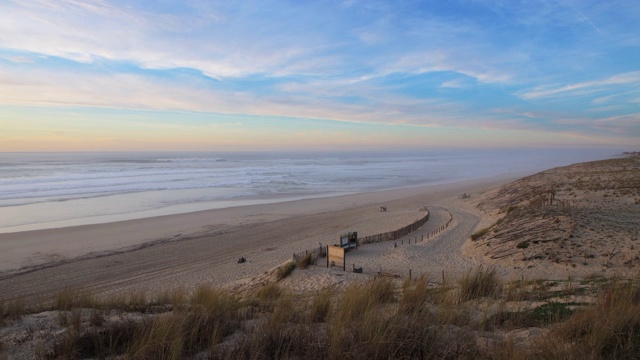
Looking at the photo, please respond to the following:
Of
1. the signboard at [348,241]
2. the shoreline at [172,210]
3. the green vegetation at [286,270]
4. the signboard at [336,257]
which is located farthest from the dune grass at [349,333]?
the shoreline at [172,210]

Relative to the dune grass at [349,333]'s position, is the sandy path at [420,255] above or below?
below

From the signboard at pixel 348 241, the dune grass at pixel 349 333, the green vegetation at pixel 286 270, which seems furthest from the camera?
the signboard at pixel 348 241

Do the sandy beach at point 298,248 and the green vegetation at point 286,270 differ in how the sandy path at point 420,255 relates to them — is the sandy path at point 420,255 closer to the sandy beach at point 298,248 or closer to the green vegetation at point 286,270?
the sandy beach at point 298,248

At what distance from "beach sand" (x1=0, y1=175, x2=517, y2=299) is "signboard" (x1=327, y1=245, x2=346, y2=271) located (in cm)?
138

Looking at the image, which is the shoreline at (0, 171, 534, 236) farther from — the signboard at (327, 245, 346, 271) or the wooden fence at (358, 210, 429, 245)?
the signboard at (327, 245, 346, 271)

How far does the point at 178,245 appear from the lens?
21062 millimetres

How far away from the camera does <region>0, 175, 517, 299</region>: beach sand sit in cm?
1564

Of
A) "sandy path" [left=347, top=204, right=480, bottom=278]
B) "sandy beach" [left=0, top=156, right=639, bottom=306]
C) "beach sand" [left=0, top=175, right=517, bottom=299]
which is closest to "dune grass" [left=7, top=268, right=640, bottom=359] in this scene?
"beach sand" [left=0, top=175, right=517, bottom=299]

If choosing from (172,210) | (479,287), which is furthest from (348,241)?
(172,210)

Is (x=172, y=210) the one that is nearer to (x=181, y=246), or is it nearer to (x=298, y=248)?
(x=181, y=246)

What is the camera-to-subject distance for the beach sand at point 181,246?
15.6m

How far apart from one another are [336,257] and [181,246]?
30.8 feet

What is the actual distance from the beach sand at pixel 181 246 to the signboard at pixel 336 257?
1.38 m

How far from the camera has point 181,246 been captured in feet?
68.5
